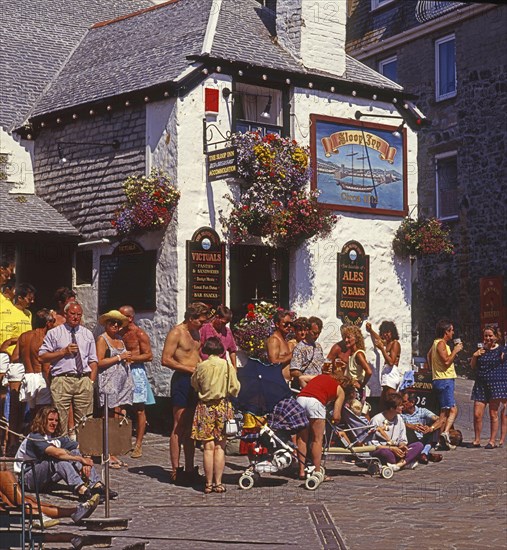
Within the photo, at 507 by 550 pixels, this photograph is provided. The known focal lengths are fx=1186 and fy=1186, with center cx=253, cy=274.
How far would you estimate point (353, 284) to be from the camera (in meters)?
19.0

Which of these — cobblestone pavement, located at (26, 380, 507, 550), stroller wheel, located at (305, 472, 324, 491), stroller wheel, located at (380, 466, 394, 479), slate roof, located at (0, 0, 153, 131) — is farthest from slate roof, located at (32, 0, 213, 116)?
stroller wheel, located at (305, 472, 324, 491)

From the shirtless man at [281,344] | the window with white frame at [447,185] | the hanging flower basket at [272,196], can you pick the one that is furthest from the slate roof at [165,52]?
the window with white frame at [447,185]

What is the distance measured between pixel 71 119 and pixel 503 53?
10.1m

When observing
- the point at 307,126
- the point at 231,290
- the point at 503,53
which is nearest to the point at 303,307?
the point at 231,290

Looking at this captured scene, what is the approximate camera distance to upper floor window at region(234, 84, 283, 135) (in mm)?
17984

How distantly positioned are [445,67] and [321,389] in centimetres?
1523

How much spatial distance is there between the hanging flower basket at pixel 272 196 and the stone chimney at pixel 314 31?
1.87 m

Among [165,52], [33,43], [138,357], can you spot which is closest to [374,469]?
[138,357]

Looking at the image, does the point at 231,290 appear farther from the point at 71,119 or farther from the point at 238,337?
the point at 71,119

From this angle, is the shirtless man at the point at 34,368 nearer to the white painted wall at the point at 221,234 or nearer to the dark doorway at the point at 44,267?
the white painted wall at the point at 221,234

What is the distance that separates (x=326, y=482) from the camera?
1284 centimetres

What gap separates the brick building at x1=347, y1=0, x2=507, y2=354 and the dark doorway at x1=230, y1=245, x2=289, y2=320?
6988 mm

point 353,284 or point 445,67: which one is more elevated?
point 445,67

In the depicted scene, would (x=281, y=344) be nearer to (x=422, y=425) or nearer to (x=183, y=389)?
(x=183, y=389)
